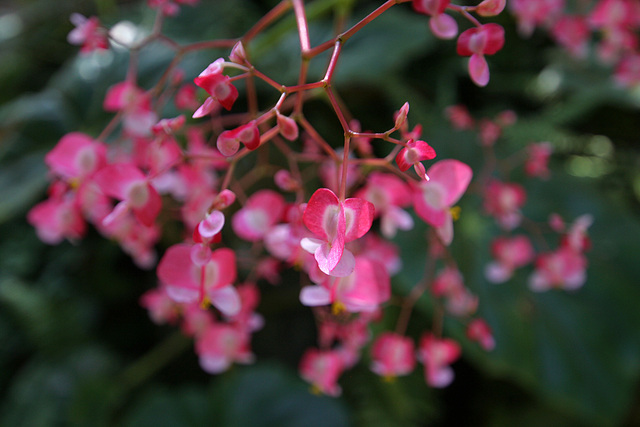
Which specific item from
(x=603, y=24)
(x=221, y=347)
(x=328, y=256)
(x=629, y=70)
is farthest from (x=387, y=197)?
(x=629, y=70)

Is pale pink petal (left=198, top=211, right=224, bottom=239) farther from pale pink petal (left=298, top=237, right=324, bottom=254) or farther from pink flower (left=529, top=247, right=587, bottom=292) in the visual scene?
pink flower (left=529, top=247, right=587, bottom=292)

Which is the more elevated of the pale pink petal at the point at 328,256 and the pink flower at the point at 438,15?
the pink flower at the point at 438,15

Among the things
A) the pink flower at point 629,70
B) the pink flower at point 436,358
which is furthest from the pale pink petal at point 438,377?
the pink flower at point 629,70

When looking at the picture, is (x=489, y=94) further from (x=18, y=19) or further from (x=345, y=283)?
(x=18, y=19)

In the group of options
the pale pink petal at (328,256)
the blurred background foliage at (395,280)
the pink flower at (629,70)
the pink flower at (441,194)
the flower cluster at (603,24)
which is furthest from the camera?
the pink flower at (629,70)

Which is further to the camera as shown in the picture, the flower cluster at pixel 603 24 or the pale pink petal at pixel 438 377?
the flower cluster at pixel 603 24

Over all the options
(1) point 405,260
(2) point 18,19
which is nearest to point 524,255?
(1) point 405,260

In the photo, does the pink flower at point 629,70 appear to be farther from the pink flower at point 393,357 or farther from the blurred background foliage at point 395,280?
the pink flower at point 393,357
